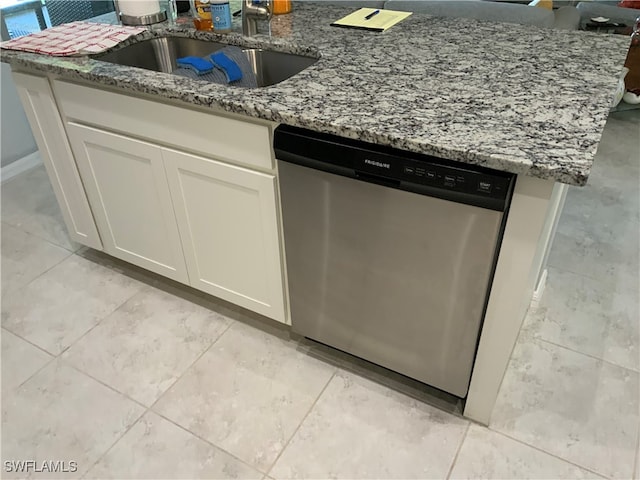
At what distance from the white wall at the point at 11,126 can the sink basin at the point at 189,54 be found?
1354 millimetres

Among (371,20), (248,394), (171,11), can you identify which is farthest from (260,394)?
(171,11)

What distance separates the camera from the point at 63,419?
69.2 inches

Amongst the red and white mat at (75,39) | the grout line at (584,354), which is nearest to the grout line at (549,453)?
the grout line at (584,354)

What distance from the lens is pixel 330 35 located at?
6.44 feet

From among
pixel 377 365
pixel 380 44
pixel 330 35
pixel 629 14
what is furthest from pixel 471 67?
pixel 629 14

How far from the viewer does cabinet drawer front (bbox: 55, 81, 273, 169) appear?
1.55 meters

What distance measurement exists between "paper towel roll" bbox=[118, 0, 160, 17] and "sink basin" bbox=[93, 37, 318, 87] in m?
0.12

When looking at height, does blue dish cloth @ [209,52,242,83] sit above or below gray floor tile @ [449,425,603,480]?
above

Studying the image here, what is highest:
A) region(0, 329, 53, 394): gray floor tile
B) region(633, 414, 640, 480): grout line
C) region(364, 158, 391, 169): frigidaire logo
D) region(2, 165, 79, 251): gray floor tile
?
region(364, 158, 391, 169): frigidaire logo

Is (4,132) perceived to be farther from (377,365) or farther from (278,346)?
(377,365)

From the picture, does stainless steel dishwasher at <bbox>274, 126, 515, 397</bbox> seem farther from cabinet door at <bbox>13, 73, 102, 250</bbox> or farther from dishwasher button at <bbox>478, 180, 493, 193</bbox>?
cabinet door at <bbox>13, 73, 102, 250</bbox>

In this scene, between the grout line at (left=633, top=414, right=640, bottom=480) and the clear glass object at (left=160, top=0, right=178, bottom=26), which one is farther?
the clear glass object at (left=160, top=0, right=178, bottom=26)

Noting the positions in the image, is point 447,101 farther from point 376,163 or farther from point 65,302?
point 65,302

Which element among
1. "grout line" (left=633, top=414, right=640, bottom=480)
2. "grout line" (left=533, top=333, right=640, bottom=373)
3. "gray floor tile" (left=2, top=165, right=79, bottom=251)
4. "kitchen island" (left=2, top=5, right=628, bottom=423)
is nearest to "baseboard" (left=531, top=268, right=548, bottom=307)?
"grout line" (left=533, top=333, right=640, bottom=373)
